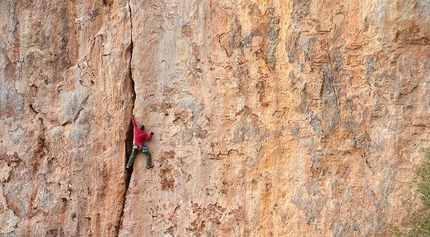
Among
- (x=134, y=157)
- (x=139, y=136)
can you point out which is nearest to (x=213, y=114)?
(x=139, y=136)

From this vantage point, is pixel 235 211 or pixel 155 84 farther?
pixel 155 84

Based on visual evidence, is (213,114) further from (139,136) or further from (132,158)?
(132,158)

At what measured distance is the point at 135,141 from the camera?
9.69 metres

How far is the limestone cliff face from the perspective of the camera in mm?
8453

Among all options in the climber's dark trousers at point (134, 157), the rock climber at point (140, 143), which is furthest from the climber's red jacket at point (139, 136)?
the climber's dark trousers at point (134, 157)

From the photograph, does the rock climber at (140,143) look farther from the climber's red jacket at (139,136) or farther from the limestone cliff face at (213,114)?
the limestone cliff face at (213,114)

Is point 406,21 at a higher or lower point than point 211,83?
higher

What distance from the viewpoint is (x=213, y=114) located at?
9500 mm

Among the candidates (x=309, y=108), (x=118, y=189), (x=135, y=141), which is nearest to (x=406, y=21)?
(x=309, y=108)

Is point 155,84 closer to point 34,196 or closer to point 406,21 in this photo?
point 34,196

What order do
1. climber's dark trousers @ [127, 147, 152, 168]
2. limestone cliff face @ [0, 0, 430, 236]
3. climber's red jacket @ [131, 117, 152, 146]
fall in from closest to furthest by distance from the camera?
limestone cliff face @ [0, 0, 430, 236]
climber's red jacket @ [131, 117, 152, 146]
climber's dark trousers @ [127, 147, 152, 168]

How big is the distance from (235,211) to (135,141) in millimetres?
2429

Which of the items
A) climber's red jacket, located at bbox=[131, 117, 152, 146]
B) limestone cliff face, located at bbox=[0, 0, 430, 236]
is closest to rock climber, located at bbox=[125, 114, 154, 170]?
climber's red jacket, located at bbox=[131, 117, 152, 146]

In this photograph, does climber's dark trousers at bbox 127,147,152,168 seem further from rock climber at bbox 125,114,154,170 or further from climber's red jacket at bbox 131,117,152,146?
climber's red jacket at bbox 131,117,152,146
